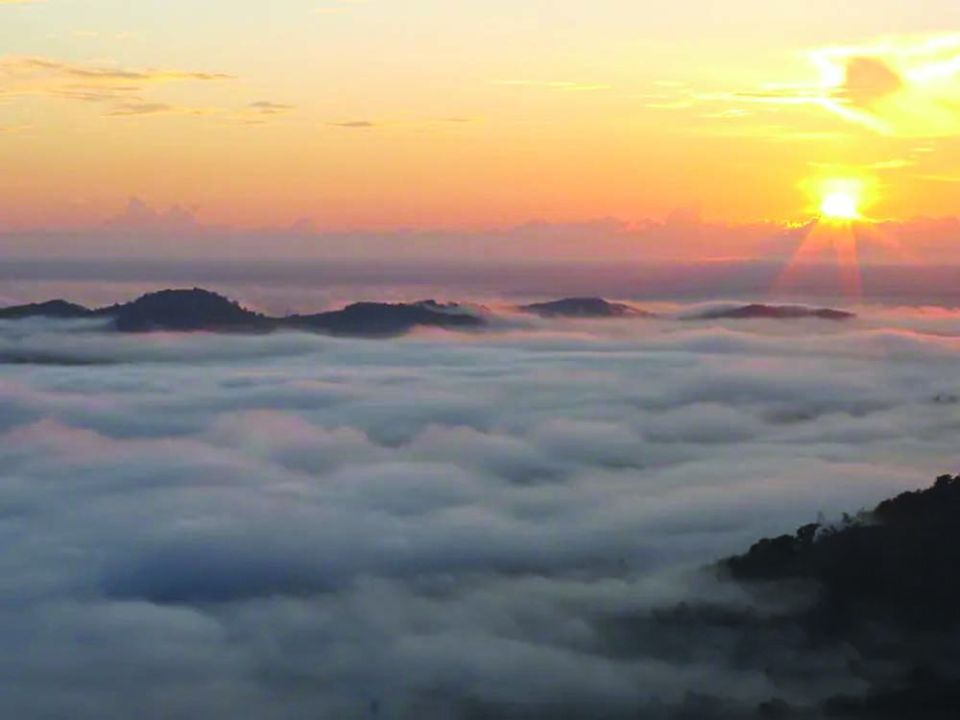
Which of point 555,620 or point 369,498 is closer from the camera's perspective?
point 555,620

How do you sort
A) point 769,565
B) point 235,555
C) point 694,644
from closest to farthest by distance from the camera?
point 694,644 < point 769,565 < point 235,555

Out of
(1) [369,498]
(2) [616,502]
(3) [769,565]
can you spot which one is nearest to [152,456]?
(1) [369,498]

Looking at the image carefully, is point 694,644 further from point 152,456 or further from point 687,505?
point 152,456

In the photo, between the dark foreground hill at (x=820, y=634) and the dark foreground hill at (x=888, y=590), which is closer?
the dark foreground hill at (x=888, y=590)

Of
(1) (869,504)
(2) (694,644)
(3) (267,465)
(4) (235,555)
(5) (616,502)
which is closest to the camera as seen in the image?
(2) (694,644)

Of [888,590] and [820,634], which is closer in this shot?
[820,634]

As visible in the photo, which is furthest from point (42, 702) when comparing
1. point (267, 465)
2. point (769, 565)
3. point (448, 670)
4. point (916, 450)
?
point (916, 450)

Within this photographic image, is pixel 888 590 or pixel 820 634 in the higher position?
pixel 888 590

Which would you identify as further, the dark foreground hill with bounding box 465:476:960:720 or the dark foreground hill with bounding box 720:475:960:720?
the dark foreground hill with bounding box 465:476:960:720

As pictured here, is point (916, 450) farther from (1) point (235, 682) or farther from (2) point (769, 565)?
(1) point (235, 682)

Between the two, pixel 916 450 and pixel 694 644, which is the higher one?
pixel 916 450
